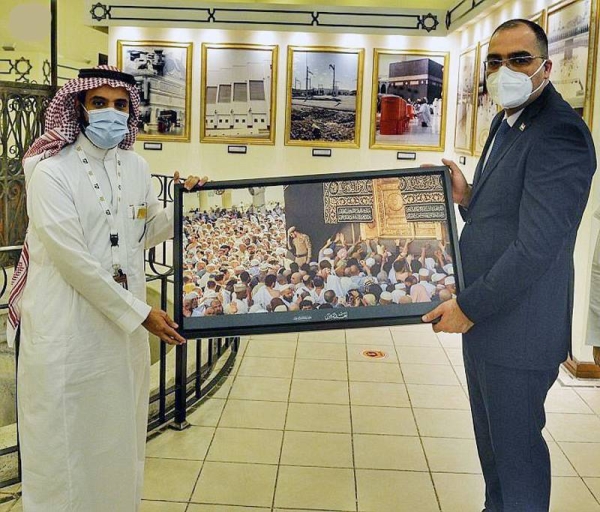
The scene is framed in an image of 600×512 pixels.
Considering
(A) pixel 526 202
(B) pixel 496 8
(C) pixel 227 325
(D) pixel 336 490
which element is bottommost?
(D) pixel 336 490

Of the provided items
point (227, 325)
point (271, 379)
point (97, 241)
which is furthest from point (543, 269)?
point (271, 379)

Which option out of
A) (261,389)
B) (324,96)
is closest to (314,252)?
(261,389)

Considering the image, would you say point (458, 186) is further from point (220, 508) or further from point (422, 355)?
point (422, 355)

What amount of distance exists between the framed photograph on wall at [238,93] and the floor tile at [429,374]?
468 centimetres

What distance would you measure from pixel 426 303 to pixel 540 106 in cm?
84

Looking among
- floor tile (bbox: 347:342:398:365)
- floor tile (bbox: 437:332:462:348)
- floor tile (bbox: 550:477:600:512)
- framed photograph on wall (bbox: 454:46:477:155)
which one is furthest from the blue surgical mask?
framed photograph on wall (bbox: 454:46:477:155)

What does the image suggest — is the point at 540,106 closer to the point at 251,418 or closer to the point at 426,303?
the point at 426,303

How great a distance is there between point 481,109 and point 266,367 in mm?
3894

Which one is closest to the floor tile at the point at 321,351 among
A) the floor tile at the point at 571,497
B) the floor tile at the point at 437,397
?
the floor tile at the point at 437,397

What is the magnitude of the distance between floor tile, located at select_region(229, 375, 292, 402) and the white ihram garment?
2145 mm

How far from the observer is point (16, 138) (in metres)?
4.97

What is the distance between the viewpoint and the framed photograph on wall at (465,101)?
316 inches

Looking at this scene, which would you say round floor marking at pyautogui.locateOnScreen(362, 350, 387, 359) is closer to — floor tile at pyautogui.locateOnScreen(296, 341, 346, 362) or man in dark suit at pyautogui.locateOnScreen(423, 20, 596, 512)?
floor tile at pyautogui.locateOnScreen(296, 341, 346, 362)

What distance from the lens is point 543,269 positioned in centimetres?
243
